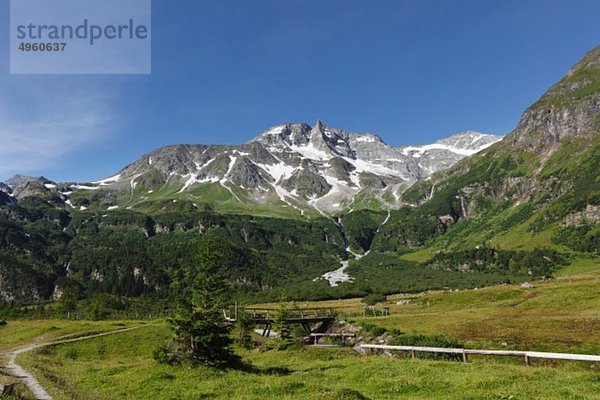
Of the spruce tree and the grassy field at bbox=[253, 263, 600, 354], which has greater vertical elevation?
the spruce tree

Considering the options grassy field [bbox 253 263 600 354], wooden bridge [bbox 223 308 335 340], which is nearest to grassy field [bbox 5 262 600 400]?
grassy field [bbox 253 263 600 354]

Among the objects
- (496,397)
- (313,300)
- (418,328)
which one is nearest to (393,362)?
(496,397)

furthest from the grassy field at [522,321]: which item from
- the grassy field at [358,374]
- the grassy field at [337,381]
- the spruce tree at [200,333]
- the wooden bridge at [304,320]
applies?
the spruce tree at [200,333]

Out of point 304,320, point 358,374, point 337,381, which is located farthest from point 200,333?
point 304,320

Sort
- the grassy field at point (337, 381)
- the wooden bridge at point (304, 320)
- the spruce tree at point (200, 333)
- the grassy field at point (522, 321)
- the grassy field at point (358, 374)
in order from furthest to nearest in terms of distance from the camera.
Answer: the wooden bridge at point (304, 320) → the grassy field at point (522, 321) → the spruce tree at point (200, 333) → the grassy field at point (358, 374) → the grassy field at point (337, 381)

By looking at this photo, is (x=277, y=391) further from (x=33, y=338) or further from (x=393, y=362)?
(x=33, y=338)

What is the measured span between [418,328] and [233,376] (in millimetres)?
44558

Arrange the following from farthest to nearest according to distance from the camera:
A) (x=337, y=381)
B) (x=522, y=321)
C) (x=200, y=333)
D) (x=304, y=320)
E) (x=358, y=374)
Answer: (x=304, y=320) < (x=522, y=321) < (x=200, y=333) < (x=358, y=374) < (x=337, y=381)

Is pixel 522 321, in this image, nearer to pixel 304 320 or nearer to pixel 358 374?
pixel 304 320

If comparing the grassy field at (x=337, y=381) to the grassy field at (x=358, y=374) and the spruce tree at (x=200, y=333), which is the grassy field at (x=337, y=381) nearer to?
the grassy field at (x=358, y=374)

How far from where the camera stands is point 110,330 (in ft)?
245

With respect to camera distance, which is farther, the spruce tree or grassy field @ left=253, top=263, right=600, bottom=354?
grassy field @ left=253, top=263, right=600, bottom=354

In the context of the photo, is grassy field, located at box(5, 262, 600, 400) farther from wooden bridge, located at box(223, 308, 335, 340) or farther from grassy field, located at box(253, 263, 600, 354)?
wooden bridge, located at box(223, 308, 335, 340)

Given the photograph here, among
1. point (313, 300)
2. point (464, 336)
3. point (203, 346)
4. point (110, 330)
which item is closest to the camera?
point (203, 346)
